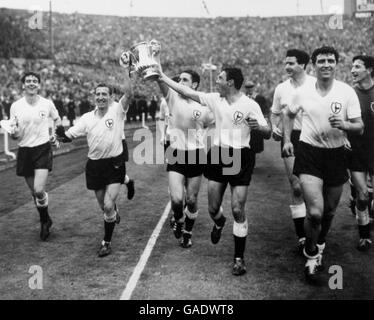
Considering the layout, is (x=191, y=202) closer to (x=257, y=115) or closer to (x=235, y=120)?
(x=235, y=120)

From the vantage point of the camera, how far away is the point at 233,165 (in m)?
5.82

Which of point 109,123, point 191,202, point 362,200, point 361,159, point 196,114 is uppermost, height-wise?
point 196,114

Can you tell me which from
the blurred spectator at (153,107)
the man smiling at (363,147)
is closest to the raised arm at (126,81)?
the man smiling at (363,147)

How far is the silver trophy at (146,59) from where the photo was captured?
18.6 feet

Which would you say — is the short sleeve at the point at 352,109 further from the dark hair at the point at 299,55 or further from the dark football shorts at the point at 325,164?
the dark hair at the point at 299,55

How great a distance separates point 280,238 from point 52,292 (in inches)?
127

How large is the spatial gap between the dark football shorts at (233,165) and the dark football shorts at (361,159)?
160 cm

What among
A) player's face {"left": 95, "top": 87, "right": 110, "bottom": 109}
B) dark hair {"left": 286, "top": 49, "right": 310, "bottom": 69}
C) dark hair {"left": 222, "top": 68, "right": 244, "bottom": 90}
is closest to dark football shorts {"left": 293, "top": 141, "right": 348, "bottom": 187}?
dark hair {"left": 222, "top": 68, "right": 244, "bottom": 90}

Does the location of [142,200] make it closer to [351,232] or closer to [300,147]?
[351,232]

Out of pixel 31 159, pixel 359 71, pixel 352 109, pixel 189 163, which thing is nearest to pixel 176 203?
pixel 189 163

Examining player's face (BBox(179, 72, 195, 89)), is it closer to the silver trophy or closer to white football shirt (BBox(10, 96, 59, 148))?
the silver trophy

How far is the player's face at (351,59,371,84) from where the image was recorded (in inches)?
261

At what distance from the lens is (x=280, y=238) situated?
7086mm

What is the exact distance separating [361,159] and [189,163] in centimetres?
220
